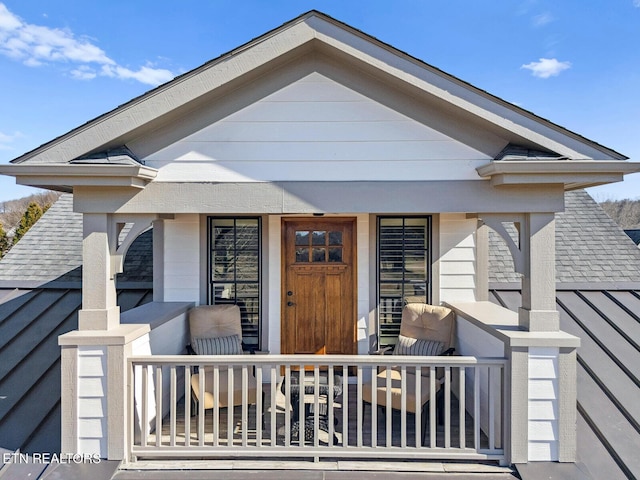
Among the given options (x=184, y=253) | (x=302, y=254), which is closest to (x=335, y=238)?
(x=302, y=254)

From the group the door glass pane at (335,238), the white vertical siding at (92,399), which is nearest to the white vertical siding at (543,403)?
the door glass pane at (335,238)

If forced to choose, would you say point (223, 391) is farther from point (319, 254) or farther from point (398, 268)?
point (398, 268)

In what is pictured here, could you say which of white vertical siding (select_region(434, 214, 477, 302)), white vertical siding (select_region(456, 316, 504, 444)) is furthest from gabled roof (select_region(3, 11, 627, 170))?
white vertical siding (select_region(456, 316, 504, 444))

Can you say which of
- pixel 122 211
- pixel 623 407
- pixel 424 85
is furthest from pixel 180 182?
pixel 623 407

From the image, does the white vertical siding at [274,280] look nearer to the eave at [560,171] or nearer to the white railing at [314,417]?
the white railing at [314,417]

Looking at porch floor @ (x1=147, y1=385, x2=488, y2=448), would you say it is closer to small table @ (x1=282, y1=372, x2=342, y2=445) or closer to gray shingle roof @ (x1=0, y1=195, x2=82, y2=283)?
small table @ (x1=282, y1=372, x2=342, y2=445)

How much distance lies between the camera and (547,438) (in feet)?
10.2

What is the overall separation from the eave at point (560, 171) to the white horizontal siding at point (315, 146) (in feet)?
1.10

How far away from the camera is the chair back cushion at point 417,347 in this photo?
4.23 m

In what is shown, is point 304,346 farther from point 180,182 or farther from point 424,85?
point 424,85

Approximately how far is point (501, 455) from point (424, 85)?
3.15 meters

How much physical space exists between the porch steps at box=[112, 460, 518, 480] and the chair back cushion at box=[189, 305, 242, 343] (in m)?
1.53

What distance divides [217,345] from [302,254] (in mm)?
1510

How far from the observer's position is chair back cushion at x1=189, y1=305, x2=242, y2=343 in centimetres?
448
